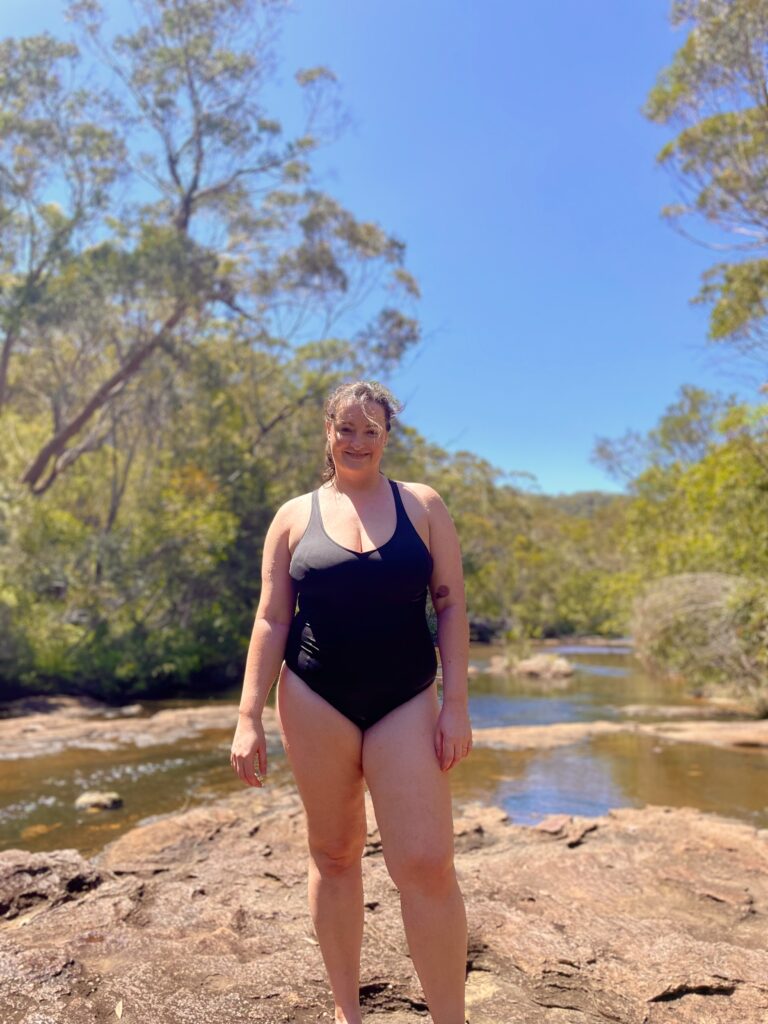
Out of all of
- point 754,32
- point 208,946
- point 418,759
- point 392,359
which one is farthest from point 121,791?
point 392,359

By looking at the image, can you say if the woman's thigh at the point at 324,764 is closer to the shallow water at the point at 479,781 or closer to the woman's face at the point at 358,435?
the woman's face at the point at 358,435

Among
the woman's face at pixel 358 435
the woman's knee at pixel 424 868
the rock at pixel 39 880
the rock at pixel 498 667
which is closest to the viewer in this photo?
the woman's knee at pixel 424 868

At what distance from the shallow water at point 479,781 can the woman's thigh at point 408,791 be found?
3682 mm

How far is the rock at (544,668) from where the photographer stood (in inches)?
783

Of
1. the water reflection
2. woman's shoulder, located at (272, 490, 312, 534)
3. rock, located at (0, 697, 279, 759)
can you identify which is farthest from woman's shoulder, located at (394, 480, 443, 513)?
rock, located at (0, 697, 279, 759)

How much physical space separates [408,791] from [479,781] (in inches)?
222

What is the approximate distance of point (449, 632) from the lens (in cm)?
204

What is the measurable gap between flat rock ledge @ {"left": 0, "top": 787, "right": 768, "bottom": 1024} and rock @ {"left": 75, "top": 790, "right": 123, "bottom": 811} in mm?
1694

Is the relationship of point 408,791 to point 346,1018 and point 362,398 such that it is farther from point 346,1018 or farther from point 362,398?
point 362,398

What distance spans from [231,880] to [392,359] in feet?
61.5

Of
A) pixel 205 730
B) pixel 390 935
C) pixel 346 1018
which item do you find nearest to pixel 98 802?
pixel 390 935

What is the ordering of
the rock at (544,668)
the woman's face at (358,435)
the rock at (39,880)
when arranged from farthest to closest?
the rock at (544,668)
the rock at (39,880)
the woman's face at (358,435)

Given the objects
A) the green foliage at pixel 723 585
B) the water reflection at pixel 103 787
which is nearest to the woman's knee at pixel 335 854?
the water reflection at pixel 103 787

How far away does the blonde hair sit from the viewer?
215cm
